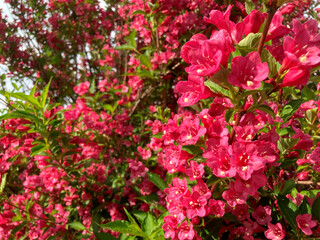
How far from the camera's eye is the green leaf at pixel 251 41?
0.80 m

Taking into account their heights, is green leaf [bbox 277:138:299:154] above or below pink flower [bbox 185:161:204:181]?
below

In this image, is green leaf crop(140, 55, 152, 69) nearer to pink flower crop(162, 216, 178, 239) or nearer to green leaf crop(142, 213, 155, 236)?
green leaf crop(142, 213, 155, 236)

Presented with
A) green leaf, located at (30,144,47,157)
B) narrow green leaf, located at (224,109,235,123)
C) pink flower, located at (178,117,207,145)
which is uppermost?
green leaf, located at (30,144,47,157)

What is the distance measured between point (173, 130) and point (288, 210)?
64cm

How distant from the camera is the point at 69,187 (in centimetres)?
253

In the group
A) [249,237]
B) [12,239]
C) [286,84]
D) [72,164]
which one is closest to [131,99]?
[72,164]

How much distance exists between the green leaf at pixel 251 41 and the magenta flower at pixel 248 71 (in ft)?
0.20

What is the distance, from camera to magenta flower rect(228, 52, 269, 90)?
2.48 ft

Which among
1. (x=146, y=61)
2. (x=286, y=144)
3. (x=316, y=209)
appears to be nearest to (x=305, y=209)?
(x=316, y=209)

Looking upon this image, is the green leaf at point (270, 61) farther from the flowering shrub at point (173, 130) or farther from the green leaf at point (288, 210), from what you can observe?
the green leaf at point (288, 210)

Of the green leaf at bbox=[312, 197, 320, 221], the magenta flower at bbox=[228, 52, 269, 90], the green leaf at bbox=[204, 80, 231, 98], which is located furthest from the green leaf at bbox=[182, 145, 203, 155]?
the green leaf at bbox=[312, 197, 320, 221]

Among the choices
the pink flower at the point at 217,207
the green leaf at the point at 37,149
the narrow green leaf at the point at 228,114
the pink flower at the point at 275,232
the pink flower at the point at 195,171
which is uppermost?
the green leaf at the point at 37,149

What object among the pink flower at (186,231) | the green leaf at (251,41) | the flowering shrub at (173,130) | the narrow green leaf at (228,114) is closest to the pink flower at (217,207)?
the flowering shrub at (173,130)

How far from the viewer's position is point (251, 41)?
81 cm
